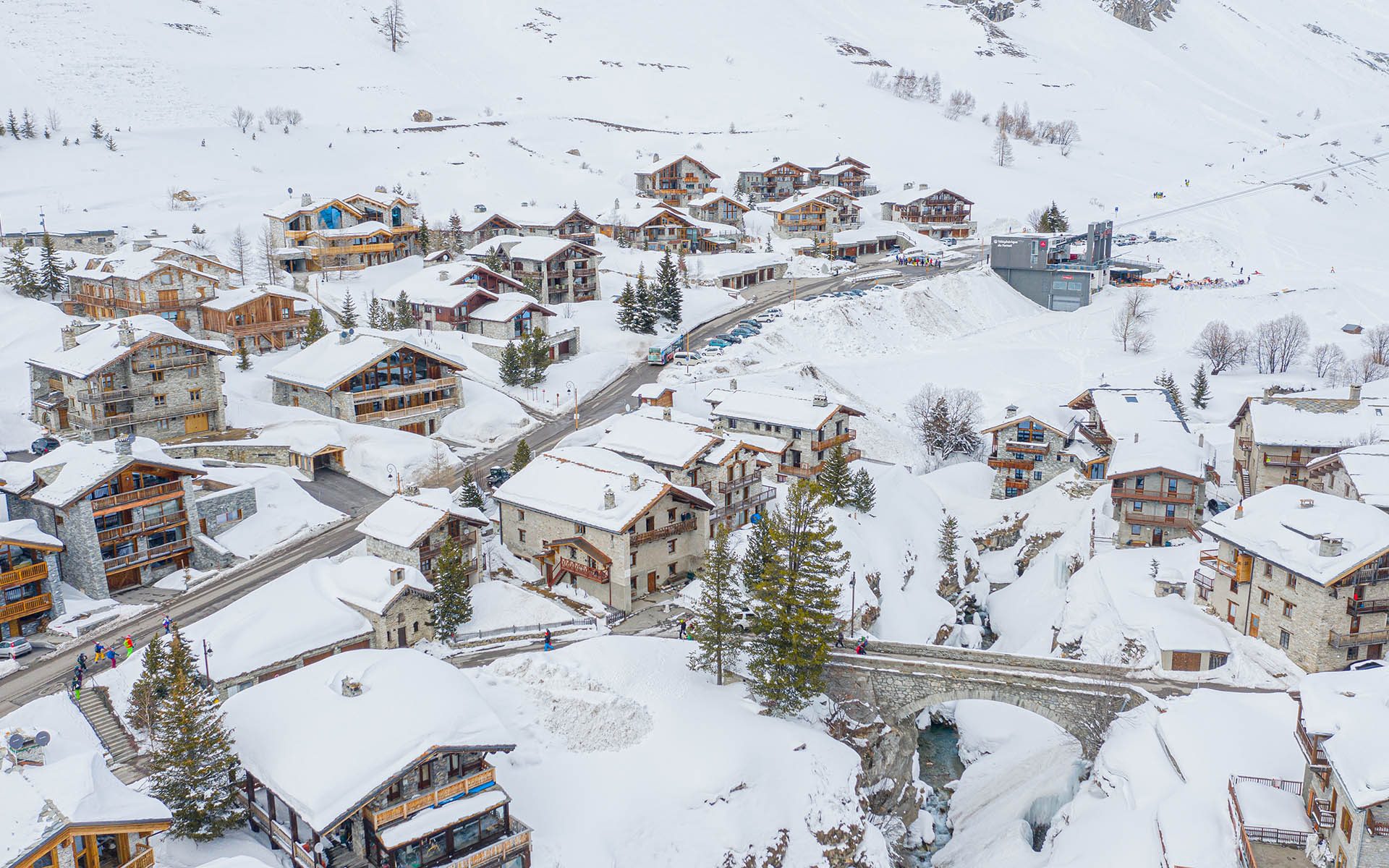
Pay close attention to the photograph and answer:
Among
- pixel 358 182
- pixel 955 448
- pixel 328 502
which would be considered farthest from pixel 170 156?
pixel 955 448

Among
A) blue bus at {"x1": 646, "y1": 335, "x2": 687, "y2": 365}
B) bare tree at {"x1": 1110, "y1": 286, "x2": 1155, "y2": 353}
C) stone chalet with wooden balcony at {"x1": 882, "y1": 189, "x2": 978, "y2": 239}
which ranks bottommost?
bare tree at {"x1": 1110, "y1": 286, "x2": 1155, "y2": 353}

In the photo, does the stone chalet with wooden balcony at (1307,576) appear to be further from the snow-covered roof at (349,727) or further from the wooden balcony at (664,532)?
the snow-covered roof at (349,727)

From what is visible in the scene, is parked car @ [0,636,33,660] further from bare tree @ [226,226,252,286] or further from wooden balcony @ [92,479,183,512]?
bare tree @ [226,226,252,286]

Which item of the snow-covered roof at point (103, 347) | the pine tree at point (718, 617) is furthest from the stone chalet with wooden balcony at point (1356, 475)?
the snow-covered roof at point (103, 347)

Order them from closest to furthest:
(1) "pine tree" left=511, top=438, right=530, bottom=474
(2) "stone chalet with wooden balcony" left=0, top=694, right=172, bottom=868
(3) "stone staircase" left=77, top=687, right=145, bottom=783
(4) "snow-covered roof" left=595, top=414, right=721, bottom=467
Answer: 1. (2) "stone chalet with wooden balcony" left=0, top=694, right=172, bottom=868
2. (3) "stone staircase" left=77, top=687, right=145, bottom=783
3. (4) "snow-covered roof" left=595, top=414, right=721, bottom=467
4. (1) "pine tree" left=511, top=438, right=530, bottom=474

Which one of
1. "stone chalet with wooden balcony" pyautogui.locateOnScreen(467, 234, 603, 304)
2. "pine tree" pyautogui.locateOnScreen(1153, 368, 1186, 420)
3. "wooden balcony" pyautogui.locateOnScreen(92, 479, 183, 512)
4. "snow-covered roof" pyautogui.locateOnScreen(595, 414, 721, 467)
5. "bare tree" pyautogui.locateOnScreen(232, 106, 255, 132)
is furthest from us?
"bare tree" pyautogui.locateOnScreen(232, 106, 255, 132)

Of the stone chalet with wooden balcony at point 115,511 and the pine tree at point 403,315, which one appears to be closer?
the stone chalet with wooden balcony at point 115,511

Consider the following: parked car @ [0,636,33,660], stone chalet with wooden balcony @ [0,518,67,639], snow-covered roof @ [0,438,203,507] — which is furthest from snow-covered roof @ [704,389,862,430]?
parked car @ [0,636,33,660]
